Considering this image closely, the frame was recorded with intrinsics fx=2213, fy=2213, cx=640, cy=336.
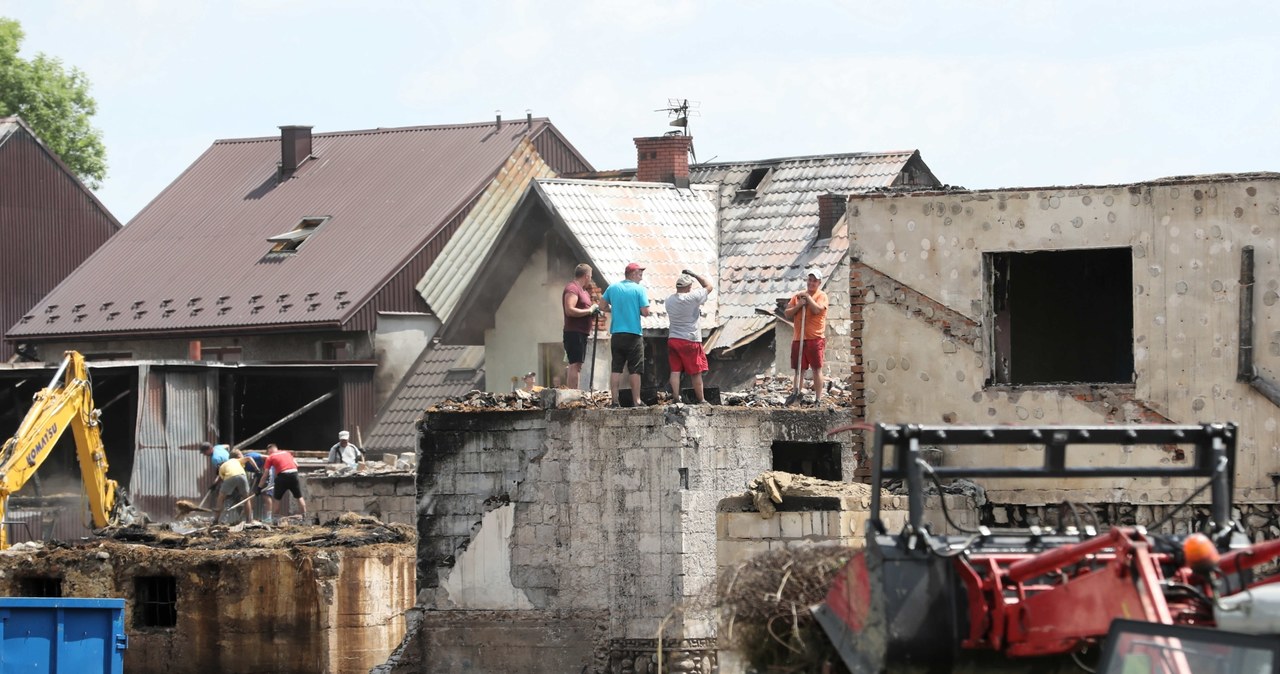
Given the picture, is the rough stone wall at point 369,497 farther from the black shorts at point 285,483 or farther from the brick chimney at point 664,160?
the brick chimney at point 664,160

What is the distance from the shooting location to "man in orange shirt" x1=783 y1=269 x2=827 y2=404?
72.6 ft

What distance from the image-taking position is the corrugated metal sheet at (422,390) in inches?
1494

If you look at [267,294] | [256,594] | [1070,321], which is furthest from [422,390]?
[1070,321]

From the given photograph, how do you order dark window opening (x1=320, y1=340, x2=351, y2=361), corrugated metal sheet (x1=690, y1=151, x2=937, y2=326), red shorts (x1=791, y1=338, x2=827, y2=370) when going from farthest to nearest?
dark window opening (x1=320, y1=340, x2=351, y2=361)
corrugated metal sheet (x1=690, y1=151, x2=937, y2=326)
red shorts (x1=791, y1=338, x2=827, y2=370)

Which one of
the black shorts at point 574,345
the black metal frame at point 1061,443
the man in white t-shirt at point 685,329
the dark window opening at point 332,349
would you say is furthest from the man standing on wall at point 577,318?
the dark window opening at point 332,349

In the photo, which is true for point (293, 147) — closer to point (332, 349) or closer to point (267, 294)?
point (267, 294)

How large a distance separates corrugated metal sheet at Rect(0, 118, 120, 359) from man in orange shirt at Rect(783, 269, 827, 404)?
31939mm

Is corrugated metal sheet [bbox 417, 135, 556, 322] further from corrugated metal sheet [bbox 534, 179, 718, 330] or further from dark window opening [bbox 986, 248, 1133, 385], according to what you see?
dark window opening [bbox 986, 248, 1133, 385]

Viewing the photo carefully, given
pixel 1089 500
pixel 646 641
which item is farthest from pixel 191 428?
pixel 1089 500

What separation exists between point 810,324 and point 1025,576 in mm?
11486

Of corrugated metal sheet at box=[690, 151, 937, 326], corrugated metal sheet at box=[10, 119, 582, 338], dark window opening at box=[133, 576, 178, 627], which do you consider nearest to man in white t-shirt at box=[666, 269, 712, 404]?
dark window opening at box=[133, 576, 178, 627]

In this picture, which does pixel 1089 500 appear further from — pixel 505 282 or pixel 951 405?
pixel 505 282

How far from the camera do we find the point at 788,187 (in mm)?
36750

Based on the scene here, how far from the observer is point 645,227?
33500mm
